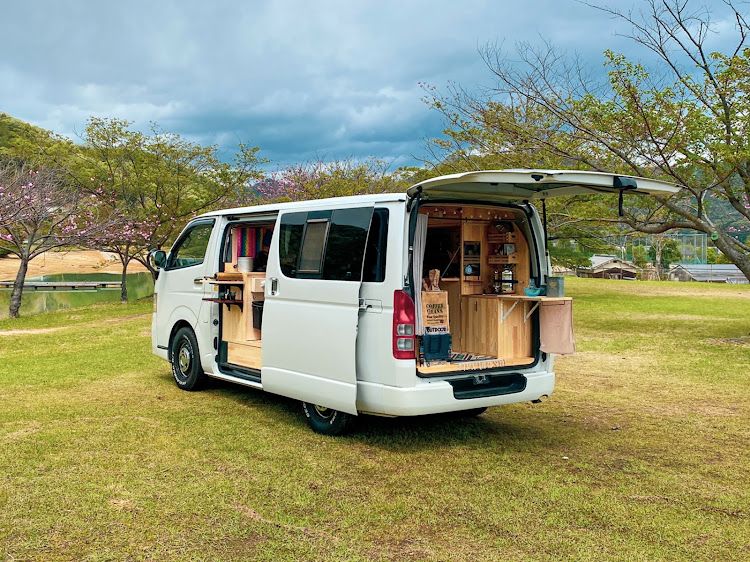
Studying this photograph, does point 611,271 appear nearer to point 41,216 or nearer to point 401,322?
point 41,216

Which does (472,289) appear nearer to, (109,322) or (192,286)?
(192,286)

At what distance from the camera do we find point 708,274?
121 feet

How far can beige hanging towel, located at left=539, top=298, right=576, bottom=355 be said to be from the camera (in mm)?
5766

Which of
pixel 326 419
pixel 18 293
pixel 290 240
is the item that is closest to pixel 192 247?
pixel 290 240

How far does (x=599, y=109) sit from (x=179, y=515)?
992cm

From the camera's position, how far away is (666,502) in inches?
172

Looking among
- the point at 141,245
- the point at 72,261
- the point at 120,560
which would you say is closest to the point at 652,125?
the point at 120,560

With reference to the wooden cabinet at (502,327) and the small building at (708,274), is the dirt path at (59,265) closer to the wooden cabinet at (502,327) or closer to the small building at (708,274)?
the small building at (708,274)

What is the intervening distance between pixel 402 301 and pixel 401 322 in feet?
0.50

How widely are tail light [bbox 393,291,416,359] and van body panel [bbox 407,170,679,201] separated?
0.80 m

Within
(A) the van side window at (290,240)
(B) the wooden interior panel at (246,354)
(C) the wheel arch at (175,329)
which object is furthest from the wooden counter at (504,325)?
(C) the wheel arch at (175,329)

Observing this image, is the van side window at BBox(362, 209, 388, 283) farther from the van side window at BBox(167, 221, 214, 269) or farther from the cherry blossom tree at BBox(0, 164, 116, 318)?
the cherry blossom tree at BBox(0, 164, 116, 318)

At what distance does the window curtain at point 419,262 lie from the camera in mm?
5598

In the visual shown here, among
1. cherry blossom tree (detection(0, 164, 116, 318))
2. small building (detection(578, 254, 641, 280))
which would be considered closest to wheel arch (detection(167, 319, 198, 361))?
cherry blossom tree (detection(0, 164, 116, 318))
